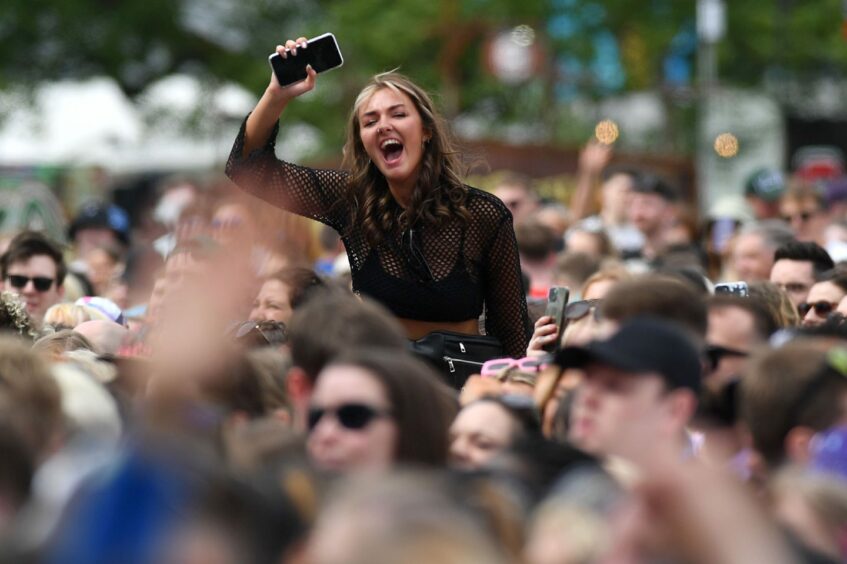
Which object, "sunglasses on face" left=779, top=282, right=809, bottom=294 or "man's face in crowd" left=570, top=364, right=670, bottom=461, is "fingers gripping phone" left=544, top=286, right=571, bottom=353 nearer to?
"man's face in crowd" left=570, top=364, right=670, bottom=461

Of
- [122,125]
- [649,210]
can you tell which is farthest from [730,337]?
[122,125]

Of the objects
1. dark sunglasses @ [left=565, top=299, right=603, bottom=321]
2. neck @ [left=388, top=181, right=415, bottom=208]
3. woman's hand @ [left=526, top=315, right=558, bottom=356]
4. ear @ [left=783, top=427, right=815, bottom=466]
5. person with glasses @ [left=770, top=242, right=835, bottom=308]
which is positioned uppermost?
neck @ [left=388, top=181, right=415, bottom=208]

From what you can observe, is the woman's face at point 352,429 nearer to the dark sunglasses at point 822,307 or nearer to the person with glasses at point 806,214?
the dark sunglasses at point 822,307

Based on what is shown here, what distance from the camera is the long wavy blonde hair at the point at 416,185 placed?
21.1ft

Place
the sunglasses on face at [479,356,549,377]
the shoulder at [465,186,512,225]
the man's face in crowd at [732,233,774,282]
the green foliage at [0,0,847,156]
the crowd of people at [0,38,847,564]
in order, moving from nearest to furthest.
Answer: the crowd of people at [0,38,847,564] → the sunglasses on face at [479,356,549,377] → the shoulder at [465,186,512,225] → the man's face in crowd at [732,233,774,282] → the green foliage at [0,0,847,156]

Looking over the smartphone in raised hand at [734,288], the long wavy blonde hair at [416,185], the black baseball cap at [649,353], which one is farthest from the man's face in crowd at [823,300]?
the black baseball cap at [649,353]

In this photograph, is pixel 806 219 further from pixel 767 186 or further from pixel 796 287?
pixel 796 287

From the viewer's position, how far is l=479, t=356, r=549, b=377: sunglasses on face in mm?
5914

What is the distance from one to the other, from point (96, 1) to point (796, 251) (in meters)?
20.6

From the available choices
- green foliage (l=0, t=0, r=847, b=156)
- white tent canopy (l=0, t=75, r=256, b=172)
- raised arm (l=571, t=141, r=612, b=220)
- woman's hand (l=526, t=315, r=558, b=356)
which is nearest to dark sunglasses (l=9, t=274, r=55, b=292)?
woman's hand (l=526, t=315, r=558, b=356)

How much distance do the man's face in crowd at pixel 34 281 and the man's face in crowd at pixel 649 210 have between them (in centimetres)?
447

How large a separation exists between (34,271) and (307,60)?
3116mm

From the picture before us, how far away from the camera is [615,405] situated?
4.19 m

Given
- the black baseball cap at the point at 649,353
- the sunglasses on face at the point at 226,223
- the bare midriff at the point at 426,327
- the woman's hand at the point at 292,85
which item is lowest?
the bare midriff at the point at 426,327
